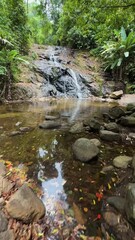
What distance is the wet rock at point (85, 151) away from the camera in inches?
118

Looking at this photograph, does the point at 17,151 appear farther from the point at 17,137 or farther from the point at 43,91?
the point at 43,91

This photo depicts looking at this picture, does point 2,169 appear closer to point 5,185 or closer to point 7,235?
point 5,185

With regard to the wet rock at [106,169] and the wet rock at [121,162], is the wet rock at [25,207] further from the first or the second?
the wet rock at [121,162]

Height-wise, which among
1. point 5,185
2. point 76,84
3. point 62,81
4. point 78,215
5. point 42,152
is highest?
point 62,81

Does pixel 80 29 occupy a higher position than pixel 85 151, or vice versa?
pixel 80 29

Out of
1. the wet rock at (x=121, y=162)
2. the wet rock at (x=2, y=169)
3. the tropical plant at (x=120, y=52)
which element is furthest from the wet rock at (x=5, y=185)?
the tropical plant at (x=120, y=52)

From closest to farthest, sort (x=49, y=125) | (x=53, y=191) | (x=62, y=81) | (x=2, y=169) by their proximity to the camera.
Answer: (x=53, y=191) < (x=2, y=169) < (x=49, y=125) < (x=62, y=81)

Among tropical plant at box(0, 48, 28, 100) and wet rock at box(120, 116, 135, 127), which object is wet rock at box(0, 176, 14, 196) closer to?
wet rock at box(120, 116, 135, 127)

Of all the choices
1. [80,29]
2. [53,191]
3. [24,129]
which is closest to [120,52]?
[80,29]

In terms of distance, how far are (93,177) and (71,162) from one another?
0.50m

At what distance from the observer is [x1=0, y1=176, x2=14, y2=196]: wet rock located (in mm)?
2059

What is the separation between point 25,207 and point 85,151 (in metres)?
1.49

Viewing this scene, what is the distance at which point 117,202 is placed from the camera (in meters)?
2.05

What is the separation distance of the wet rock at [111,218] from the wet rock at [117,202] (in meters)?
0.08
